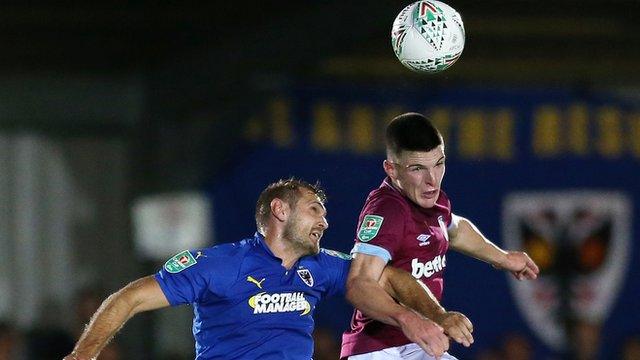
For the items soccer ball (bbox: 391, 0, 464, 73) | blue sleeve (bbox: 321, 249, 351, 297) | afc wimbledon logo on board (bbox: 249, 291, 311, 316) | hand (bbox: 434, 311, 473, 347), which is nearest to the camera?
hand (bbox: 434, 311, 473, 347)

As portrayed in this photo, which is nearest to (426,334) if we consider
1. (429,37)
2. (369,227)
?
(369,227)

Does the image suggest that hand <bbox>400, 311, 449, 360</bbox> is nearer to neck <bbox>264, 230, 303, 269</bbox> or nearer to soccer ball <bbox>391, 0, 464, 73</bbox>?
neck <bbox>264, 230, 303, 269</bbox>

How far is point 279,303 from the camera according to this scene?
20.9 ft

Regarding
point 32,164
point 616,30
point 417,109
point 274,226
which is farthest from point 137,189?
point 274,226

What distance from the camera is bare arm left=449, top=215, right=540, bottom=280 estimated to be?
22.9ft

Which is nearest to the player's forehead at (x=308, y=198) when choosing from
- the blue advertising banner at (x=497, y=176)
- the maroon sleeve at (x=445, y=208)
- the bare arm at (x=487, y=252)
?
the maroon sleeve at (x=445, y=208)

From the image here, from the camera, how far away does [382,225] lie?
641 centimetres

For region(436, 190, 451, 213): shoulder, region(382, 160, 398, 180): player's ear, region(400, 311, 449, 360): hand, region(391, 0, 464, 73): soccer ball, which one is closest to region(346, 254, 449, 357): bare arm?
region(400, 311, 449, 360): hand

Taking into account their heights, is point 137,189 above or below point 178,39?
below

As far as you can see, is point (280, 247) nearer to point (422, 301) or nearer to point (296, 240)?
point (296, 240)

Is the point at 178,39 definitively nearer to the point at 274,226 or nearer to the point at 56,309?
the point at 56,309

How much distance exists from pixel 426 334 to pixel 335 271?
0.74 m

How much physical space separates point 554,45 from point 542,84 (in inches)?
24.2

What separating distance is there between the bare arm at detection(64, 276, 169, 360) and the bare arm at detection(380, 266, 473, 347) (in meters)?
0.98
